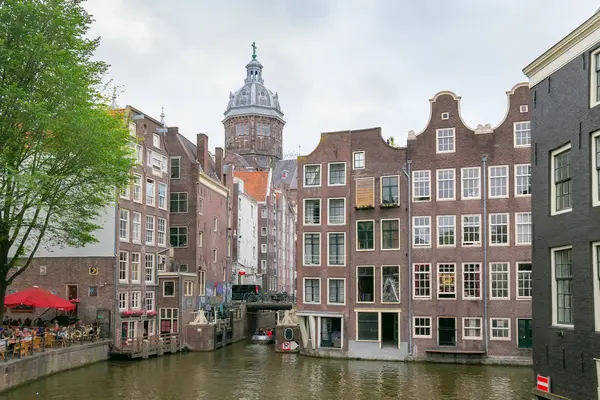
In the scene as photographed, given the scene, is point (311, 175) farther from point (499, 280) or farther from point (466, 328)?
point (466, 328)

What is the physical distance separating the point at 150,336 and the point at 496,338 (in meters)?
22.6

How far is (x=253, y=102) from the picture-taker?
122438 millimetres

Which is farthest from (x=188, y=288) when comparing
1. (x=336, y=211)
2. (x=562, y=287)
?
(x=562, y=287)

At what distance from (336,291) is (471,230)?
31.0ft

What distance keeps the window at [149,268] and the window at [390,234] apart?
17334mm

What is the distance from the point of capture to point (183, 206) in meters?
53.2

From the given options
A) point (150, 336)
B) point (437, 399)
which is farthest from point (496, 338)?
point (150, 336)

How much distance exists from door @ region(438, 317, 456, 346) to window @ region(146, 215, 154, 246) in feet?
70.7

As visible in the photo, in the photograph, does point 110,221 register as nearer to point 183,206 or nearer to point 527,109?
point 183,206

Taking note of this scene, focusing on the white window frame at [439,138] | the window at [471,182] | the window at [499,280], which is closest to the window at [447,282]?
the window at [499,280]

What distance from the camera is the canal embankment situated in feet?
94.8

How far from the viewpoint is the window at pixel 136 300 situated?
45419 millimetres

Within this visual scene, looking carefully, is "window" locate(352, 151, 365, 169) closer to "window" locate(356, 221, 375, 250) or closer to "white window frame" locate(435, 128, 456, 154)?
"window" locate(356, 221, 375, 250)

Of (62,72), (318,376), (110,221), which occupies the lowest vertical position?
(318,376)
